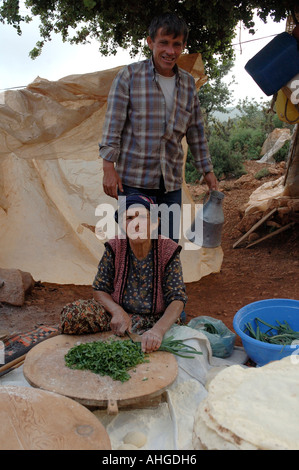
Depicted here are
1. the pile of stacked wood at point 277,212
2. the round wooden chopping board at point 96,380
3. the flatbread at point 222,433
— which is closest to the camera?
the flatbread at point 222,433

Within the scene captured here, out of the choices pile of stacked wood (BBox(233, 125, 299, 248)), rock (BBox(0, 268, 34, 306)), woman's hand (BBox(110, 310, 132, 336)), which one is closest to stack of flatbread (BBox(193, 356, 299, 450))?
woman's hand (BBox(110, 310, 132, 336))

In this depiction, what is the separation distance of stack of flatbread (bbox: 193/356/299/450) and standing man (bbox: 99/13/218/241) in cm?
136

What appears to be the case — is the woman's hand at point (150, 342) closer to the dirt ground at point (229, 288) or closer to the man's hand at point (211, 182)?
the dirt ground at point (229, 288)

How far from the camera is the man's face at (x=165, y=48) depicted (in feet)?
8.83

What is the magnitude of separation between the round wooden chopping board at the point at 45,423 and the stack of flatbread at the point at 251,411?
1.28 ft

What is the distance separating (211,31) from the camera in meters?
4.22

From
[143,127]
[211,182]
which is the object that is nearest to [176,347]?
[211,182]

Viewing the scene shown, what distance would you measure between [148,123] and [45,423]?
1.84 m

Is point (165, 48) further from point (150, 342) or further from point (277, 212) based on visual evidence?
point (277, 212)

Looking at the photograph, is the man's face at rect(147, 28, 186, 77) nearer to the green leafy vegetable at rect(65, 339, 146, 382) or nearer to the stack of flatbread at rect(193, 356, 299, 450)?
the green leafy vegetable at rect(65, 339, 146, 382)

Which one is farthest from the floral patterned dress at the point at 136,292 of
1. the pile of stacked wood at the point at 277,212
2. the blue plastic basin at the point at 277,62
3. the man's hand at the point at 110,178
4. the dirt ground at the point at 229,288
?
the pile of stacked wood at the point at 277,212

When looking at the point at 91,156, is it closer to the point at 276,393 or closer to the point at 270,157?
the point at 276,393
